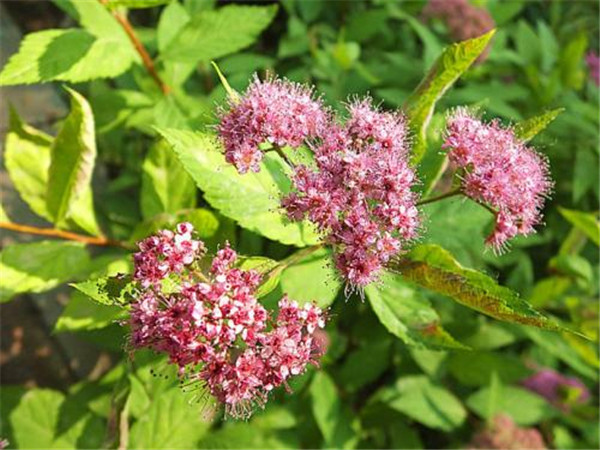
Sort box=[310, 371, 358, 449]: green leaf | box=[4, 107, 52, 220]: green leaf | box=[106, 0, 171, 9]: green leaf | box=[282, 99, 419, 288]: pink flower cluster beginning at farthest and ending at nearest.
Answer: box=[310, 371, 358, 449]: green leaf < box=[4, 107, 52, 220]: green leaf < box=[106, 0, 171, 9]: green leaf < box=[282, 99, 419, 288]: pink flower cluster

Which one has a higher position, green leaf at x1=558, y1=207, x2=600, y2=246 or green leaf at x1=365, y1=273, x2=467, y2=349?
green leaf at x1=365, y1=273, x2=467, y2=349

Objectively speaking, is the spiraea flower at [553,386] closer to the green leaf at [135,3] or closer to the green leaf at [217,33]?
the green leaf at [217,33]

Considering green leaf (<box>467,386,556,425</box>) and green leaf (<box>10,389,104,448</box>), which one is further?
green leaf (<box>467,386,556,425</box>)

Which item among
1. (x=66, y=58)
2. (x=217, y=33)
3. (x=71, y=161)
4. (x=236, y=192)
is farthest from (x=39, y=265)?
(x=217, y=33)

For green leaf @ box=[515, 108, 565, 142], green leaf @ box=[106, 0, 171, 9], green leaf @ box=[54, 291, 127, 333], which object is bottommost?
green leaf @ box=[54, 291, 127, 333]

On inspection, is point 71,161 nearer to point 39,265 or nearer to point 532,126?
point 39,265

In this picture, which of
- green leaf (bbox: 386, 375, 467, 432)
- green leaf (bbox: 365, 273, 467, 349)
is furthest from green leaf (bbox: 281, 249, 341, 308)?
green leaf (bbox: 386, 375, 467, 432)

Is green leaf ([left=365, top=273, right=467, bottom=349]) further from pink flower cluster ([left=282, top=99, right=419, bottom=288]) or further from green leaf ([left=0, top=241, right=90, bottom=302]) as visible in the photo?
green leaf ([left=0, top=241, right=90, bottom=302])
